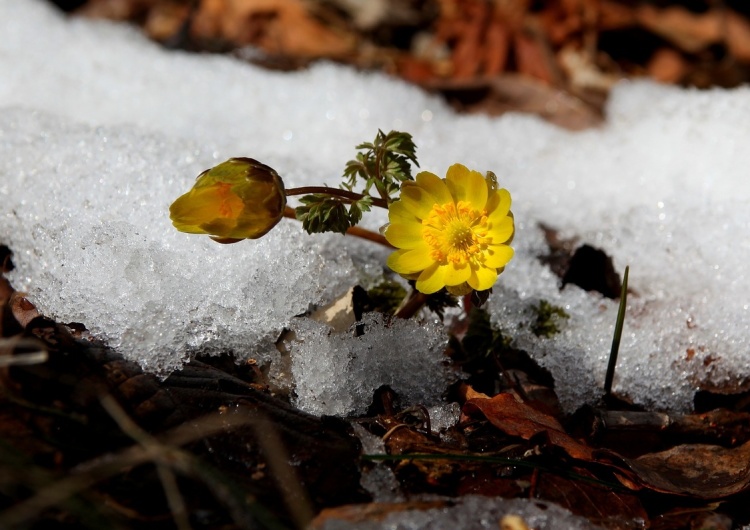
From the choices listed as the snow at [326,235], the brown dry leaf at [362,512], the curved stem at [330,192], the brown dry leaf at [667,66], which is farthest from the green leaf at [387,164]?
the brown dry leaf at [667,66]

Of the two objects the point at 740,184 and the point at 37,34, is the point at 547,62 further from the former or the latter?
the point at 37,34

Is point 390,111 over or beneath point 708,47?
beneath

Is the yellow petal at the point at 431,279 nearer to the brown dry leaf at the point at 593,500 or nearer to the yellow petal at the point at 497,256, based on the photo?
the yellow petal at the point at 497,256

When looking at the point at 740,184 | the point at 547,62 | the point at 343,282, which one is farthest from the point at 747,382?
the point at 547,62

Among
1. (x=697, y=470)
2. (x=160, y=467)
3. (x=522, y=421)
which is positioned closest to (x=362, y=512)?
(x=160, y=467)

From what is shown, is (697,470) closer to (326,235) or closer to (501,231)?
(501,231)

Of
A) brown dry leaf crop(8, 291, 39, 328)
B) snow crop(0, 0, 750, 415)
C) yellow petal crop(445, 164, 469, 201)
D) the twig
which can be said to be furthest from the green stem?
brown dry leaf crop(8, 291, 39, 328)

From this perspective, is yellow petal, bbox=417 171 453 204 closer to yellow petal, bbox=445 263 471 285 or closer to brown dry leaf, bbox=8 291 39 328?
yellow petal, bbox=445 263 471 285
